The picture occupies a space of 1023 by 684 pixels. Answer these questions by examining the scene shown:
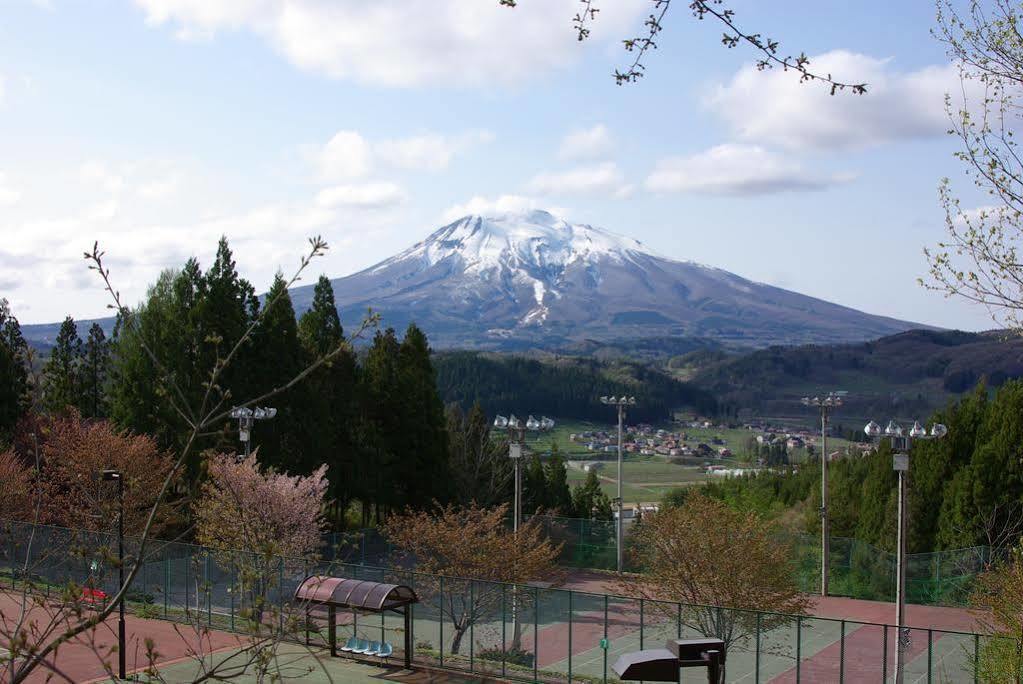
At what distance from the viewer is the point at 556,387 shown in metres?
136

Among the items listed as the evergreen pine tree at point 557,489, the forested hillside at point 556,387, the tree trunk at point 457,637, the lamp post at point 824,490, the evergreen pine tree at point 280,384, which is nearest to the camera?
the tree trunk at point 457,637

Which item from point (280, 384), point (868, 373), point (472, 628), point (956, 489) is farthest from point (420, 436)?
point (868, 373)

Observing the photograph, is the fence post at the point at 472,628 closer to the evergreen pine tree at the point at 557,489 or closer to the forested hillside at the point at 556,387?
the evergreen pine tree at the point at 557,489

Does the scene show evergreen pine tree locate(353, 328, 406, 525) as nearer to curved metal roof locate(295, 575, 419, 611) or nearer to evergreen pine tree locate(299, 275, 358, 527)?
evergreen pine tree locate(299, 275, 358, 527)

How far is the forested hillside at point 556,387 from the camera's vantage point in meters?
124

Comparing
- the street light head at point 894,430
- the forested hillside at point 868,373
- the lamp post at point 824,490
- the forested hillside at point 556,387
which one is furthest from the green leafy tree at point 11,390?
the forested hillside at point 868,373

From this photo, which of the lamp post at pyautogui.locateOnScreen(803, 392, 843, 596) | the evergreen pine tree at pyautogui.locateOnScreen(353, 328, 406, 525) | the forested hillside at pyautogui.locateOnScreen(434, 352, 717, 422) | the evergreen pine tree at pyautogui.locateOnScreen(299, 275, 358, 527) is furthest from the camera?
the forested hillside at pyautogui.locateOnScreen(434, 352, 717, 422)

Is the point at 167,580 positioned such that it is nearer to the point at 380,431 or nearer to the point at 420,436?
the point at 380,431

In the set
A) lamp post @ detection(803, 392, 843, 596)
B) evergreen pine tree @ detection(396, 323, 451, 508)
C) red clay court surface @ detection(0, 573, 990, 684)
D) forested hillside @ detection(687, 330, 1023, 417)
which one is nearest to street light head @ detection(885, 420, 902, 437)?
red clay court surface @ detection(0, 573, 990, 684)

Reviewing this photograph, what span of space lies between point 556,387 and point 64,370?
9082 centimetres

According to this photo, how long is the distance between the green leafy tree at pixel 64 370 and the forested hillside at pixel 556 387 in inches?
2647

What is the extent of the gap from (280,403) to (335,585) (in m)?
19.2

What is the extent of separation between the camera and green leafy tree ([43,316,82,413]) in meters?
46.6

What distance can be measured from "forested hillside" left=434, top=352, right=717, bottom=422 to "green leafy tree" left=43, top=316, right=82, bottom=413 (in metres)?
67.2
